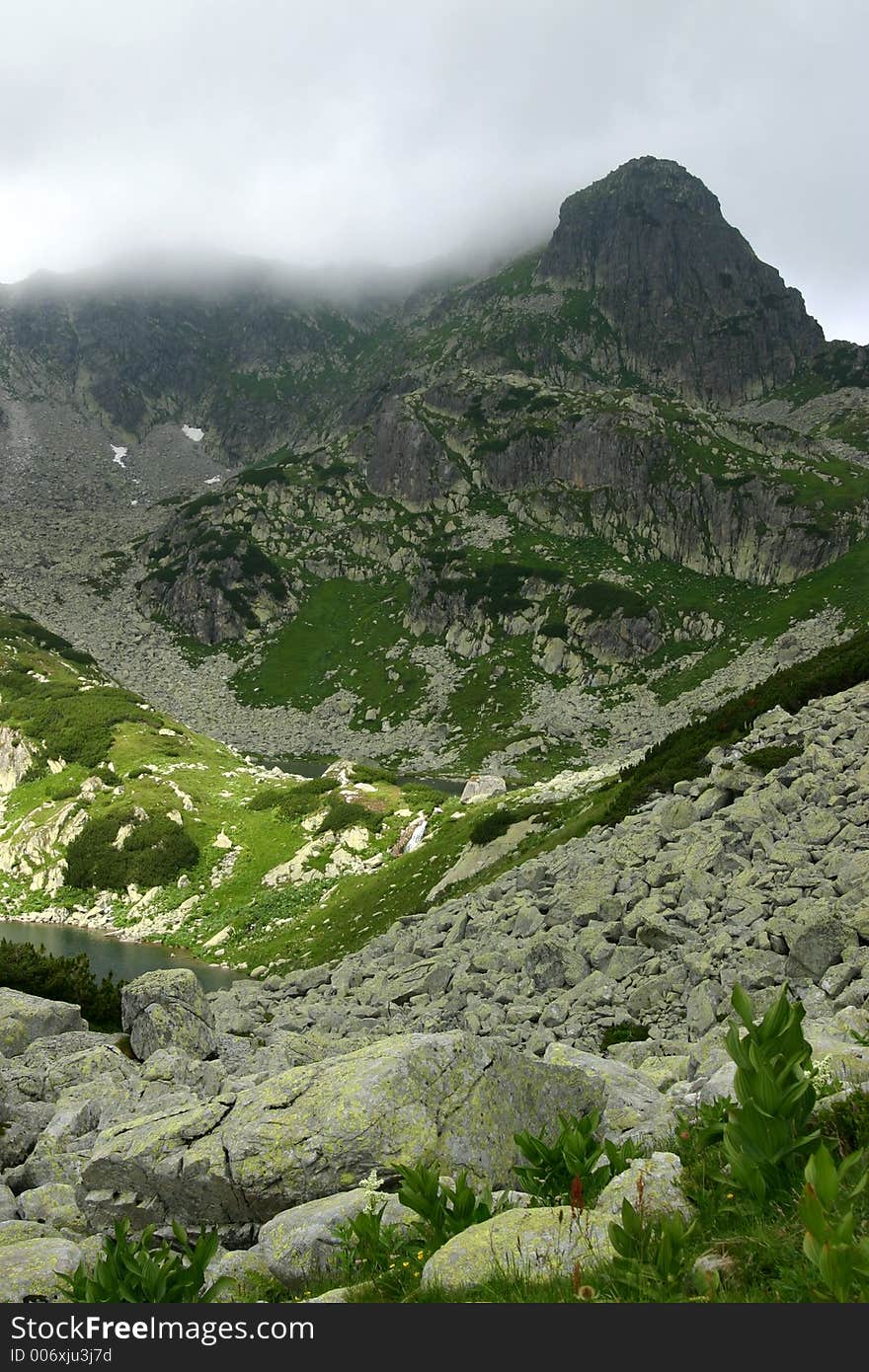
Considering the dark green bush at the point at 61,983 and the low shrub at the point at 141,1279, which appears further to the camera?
the dark green bush at the point at 61,983

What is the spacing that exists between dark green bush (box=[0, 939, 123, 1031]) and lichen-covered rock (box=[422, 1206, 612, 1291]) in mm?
21074

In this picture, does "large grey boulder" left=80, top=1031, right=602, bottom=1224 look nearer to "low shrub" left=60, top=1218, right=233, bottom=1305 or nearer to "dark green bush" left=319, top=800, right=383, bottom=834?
"low shrub" left=60, top=1218, right=233, bottom=1305

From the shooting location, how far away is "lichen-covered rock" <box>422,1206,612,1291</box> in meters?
4.55

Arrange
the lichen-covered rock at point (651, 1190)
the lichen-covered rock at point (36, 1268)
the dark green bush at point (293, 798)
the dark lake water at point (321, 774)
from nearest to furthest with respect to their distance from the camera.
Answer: the lichen-covered rock at point (651, 1190)
the lichen-covered rock at point (36, 1268)
the dark green bush at point (293, 798)
the dark lake water at point (321, 774)

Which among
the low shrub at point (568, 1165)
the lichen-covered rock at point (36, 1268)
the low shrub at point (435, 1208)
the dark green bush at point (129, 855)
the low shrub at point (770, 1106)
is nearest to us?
the low shrub at point (770, 1106)

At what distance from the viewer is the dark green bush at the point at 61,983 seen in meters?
23.0

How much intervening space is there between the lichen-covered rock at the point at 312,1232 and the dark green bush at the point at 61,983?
59.5 ft

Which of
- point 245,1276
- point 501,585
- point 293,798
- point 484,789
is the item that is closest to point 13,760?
point 293,798

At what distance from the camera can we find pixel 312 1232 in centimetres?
661

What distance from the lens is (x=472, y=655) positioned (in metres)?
144

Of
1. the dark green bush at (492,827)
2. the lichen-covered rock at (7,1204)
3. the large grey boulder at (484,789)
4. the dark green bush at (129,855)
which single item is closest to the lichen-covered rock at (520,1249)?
the lichen-covered rock at (7,1204)

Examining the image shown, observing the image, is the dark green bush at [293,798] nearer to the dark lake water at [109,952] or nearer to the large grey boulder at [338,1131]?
the dark lake water at [109,952]

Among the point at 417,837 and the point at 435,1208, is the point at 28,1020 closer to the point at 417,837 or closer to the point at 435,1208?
the point at 435,1208

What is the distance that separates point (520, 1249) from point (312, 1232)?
282 centimetres
